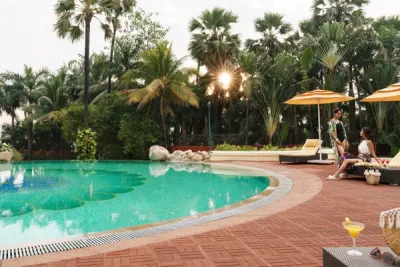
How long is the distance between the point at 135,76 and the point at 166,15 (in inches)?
273

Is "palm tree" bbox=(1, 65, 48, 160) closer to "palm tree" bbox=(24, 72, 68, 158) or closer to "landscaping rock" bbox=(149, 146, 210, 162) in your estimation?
"palm tree" bbox=(24, 72, 68, 158)

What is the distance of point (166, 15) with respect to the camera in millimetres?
25234

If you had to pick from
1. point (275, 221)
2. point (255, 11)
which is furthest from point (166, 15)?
point (275, 221)

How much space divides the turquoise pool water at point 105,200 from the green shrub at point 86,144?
25.6 ft

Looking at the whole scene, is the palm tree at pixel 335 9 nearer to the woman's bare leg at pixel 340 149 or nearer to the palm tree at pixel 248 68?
the palm tree at pixel 248 68

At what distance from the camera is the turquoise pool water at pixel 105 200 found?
5.59m

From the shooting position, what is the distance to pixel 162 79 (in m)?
19.9

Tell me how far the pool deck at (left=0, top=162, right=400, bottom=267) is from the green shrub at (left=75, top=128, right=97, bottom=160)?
15868mm

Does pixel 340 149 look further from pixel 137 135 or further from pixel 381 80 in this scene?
pixel 137 135

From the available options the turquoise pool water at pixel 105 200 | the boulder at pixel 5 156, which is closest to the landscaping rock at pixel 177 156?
the turquoise pool water at pixel 105 200

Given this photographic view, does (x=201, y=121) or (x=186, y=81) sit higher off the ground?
(x=186, y=81)

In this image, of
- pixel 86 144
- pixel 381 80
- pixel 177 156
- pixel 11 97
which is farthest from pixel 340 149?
pixel 11 97

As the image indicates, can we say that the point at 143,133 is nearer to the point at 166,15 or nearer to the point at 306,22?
the point at 166,15

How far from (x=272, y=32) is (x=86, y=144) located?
14.8m
